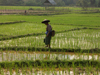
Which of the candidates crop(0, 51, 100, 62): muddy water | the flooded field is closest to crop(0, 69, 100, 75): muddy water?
the flooded field

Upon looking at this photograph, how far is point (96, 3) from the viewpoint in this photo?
168 feet

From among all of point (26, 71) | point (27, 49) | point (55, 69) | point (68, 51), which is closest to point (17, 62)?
point (26, 71)

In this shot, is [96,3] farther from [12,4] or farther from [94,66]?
[94,66]

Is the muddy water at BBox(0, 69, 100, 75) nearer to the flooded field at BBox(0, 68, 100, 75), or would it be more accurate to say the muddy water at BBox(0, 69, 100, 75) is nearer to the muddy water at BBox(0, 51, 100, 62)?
the flooded field at BBox(0, 68, 100, 75)

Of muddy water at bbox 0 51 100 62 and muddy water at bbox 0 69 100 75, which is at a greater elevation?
muddy water at bbox 0 69 100 75

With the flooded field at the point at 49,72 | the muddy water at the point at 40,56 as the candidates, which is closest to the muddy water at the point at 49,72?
the flooded field at the point at 49,72

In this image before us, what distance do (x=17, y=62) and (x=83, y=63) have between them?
5.27ft

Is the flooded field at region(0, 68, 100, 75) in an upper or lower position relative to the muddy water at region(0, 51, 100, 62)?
upper

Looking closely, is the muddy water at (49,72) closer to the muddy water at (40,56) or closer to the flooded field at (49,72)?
the flooded field at (49,72)

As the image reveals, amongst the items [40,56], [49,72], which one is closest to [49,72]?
[49,72]

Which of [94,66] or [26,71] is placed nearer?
[26,71]

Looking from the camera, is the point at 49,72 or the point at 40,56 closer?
the point at 49,72

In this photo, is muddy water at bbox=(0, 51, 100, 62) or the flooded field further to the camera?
muddy water at bbox=(0, 51, 100, 62)

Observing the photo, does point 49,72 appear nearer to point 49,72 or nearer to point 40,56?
point 49,72
